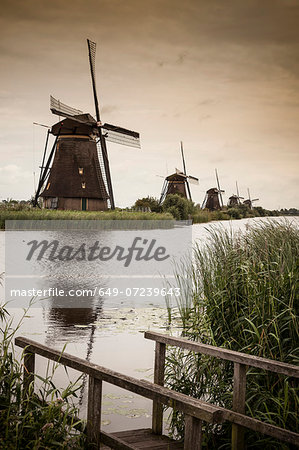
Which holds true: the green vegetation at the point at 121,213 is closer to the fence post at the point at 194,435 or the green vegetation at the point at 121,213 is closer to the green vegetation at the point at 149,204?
the green vegetation at the point at 149,204

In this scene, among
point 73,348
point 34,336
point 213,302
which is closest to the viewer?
point 213,302

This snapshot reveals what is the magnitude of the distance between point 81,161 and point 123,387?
3245 cm

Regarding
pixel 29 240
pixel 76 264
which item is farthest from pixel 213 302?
pixel 29 240

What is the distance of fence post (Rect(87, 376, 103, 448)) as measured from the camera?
3.25 meters

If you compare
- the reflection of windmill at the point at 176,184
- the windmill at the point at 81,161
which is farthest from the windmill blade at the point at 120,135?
the reflection of windmill at the point at 176,184

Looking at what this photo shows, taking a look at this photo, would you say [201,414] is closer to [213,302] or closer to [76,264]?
[213,302]

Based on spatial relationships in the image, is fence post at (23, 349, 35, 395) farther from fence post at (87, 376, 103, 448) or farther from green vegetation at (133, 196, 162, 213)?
green vegetation at (133, 196, 162, 213)

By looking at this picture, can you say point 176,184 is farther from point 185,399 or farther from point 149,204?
point 185,399

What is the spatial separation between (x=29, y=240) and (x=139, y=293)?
1378 cm

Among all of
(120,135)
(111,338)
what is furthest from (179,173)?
(111,338)

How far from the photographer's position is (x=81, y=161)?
34906mm

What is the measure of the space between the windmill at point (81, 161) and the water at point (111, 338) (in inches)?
978

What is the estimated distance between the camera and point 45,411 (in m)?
3.31

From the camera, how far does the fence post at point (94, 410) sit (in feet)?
10.7
